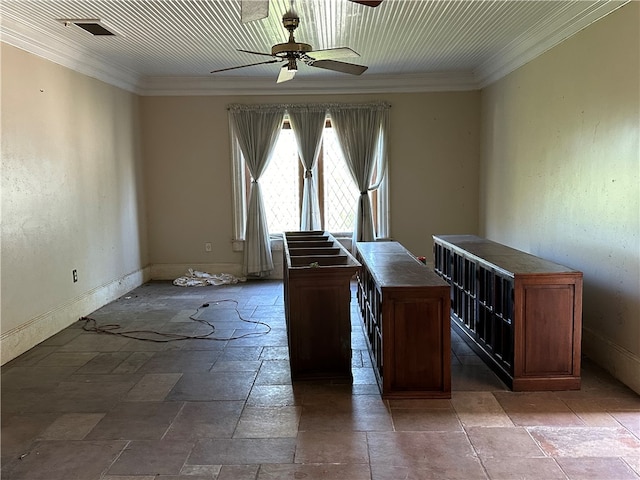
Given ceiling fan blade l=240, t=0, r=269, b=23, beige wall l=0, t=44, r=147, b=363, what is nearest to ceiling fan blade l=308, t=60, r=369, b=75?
ceiling fan blade l=240, t=0, r=269, b=23

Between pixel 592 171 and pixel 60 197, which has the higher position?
pixel 592 171

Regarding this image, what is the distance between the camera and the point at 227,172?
7379 millimetres

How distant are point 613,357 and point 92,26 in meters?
5.06

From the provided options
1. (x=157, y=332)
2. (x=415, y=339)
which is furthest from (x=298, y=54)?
(x=157, y=332)

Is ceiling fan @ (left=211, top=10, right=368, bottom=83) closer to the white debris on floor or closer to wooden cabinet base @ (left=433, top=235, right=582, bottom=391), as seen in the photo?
wooden cabinet base @ (left=433, top=235, right=582, bottom=391)

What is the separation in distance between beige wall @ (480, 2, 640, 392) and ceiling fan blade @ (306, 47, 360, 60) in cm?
184

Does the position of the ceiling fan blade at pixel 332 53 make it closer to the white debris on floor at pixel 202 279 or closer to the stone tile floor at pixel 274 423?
the stone tile floor at pixel 274 423

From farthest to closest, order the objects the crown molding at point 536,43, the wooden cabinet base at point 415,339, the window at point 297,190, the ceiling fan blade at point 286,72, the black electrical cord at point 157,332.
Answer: the window at point 297,190, the black electrical cord at point 157,332, the ceiling fan blade at point 286,72, the crown molding at point 536,43, the wooden cabinet base at point 415,339

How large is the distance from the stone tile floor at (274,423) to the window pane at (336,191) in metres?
3.33

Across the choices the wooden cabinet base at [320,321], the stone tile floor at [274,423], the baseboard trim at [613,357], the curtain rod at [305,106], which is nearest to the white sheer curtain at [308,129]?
the curtain rod at [305,106]

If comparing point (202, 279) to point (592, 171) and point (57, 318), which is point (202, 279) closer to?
point (57, 318)

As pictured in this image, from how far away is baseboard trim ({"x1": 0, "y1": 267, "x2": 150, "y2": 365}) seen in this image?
4262 millimetres

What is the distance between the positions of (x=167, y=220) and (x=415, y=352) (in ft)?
16.7

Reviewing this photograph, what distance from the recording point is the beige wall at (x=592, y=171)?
3480 mm
